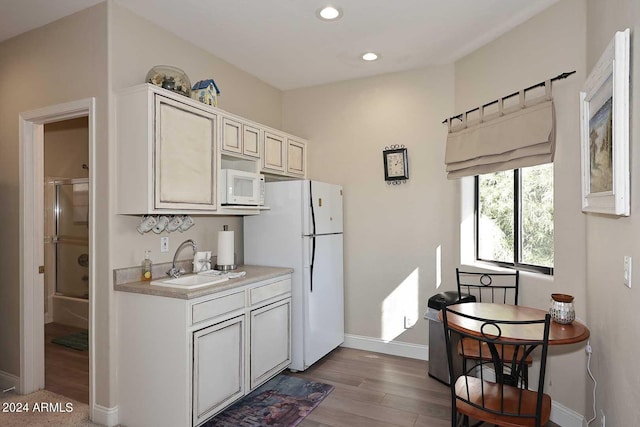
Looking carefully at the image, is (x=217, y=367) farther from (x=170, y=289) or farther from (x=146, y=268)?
(x=146, y=268)

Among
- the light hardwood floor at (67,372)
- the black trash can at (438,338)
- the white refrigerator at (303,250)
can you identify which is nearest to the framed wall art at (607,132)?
the black trash can at (438,338)

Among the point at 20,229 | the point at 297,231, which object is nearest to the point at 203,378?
the point at 297,231

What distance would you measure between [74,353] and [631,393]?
14.8 feet

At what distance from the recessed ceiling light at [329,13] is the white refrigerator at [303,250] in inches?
52.5

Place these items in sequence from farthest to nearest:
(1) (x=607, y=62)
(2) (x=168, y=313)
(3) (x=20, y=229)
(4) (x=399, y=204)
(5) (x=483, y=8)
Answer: (4) (x=399, y=204) → (3) (x=20, y=229) → (5) (x=483, y=8) → (2) (x=168, y=313) → (1) (x=607, y=62)

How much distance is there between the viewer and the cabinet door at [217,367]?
2387 mm

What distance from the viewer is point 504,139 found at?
9.57ft

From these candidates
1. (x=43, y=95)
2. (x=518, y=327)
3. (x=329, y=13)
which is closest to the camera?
(x=518, y=327)

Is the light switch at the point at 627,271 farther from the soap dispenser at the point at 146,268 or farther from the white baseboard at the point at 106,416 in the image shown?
the white baseboard at the point at 106,416

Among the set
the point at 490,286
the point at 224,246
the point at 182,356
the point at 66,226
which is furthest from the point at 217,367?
the point at 66,226

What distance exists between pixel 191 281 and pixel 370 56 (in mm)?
2519

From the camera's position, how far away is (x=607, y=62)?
69.0 inches

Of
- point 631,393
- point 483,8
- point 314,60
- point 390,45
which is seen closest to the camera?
point 631,393

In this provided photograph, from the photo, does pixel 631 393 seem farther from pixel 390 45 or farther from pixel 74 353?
pixel 74 353
